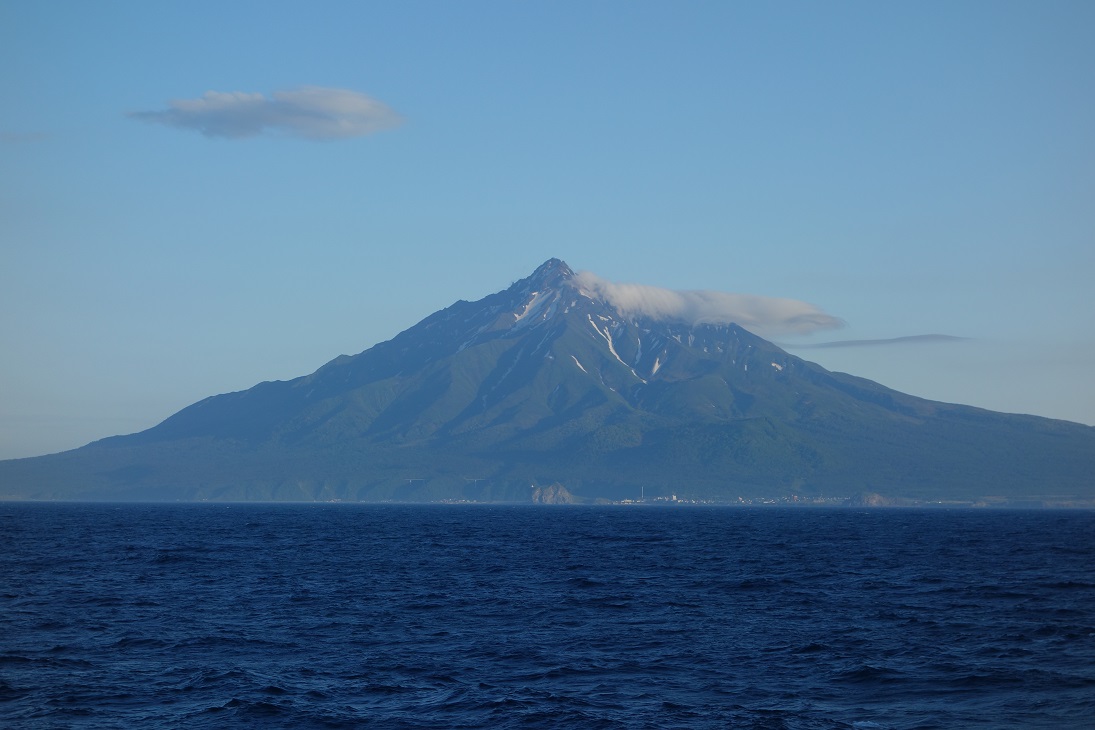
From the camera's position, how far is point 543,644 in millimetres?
58188

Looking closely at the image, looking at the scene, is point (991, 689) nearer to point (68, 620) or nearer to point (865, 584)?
point (865, 584)

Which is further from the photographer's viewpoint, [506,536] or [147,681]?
[506,536]

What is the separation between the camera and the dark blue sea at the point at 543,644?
1729 inches

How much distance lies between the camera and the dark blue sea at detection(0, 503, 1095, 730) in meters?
43.9

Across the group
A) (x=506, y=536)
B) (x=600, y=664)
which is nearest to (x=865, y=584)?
(x=600, y=664)

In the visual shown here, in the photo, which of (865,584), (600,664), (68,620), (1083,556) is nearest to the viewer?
(600,664)

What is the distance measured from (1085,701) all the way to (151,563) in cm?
7881

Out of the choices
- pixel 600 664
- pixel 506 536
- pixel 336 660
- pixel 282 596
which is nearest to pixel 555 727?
pixel 600 664

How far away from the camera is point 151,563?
337 feet

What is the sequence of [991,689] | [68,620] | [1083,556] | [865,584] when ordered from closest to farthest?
[991,689] → [68,620] → [865,584] → [1083,556]

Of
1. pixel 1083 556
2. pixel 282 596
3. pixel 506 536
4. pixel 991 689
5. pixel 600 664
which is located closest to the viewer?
pixel 991 689

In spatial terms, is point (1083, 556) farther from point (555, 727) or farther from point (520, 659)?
point (555, 727)

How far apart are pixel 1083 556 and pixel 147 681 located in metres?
98.7

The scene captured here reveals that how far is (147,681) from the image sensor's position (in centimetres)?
4897
